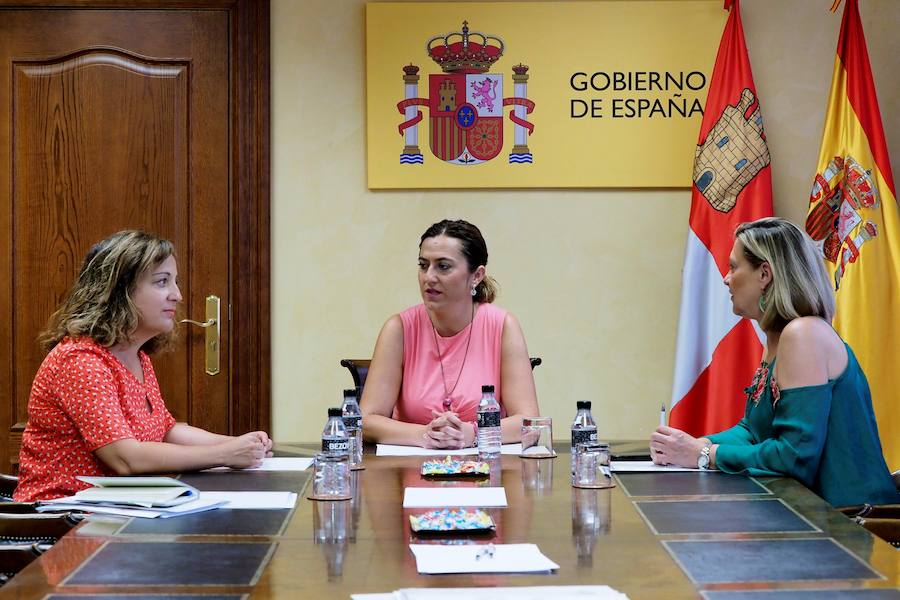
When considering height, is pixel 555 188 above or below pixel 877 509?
above

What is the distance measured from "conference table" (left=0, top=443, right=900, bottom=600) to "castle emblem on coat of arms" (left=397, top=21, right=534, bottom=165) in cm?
223

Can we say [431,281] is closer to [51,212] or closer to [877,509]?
[877,509]

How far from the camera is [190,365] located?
4.58 m

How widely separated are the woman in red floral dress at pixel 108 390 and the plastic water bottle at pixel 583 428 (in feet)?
2.68

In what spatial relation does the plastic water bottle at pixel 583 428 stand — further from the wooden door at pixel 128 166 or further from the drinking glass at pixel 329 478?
the wooden door at pixel 128 166

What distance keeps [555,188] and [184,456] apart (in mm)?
2344

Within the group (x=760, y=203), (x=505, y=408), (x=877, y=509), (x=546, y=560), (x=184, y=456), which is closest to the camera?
(x=546, y=560)

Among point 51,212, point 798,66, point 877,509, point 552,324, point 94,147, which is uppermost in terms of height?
point 798,66

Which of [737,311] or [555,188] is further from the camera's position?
[555,188]

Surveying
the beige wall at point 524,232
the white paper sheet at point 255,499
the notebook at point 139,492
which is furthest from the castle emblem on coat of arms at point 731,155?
the notebook at point 139,492

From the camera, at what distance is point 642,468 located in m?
2.74

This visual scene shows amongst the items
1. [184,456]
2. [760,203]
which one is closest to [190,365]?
[184,456]

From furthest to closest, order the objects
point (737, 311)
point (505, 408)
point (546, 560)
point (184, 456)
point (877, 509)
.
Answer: point (505, 408) → point (737, 311) → point (184, 456) → point (877, 509) → point (546, 560)

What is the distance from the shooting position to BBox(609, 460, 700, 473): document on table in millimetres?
2707
